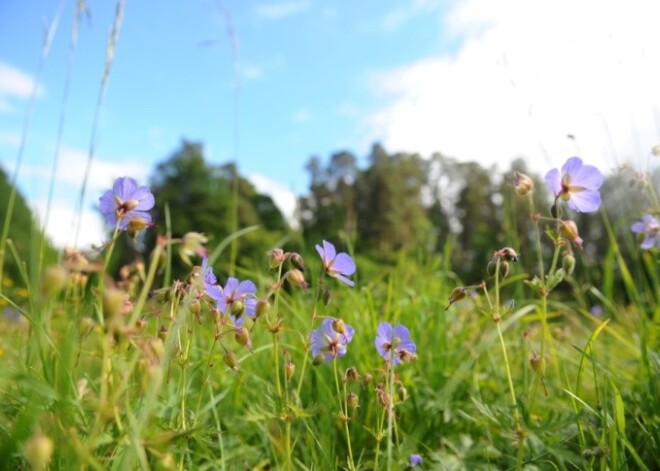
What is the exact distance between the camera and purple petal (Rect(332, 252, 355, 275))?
1302mm

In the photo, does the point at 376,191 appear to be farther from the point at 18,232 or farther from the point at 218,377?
the point at 218,377

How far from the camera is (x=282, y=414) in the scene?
113cm

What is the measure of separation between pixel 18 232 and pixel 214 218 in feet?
34.9

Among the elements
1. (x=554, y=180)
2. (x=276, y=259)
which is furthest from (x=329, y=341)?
(x=554, y=180)

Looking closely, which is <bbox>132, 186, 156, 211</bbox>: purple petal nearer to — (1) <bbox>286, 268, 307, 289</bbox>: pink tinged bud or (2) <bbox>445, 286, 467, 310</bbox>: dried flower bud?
(1) <bbox>286, 268, 307, 289</bbox>: pink tinged bud

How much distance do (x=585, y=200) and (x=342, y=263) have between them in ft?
1.89

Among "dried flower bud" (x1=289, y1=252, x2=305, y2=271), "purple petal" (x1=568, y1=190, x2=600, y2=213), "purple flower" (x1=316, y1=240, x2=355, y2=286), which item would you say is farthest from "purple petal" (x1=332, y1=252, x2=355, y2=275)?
"purple petal" (x1=568, y1=190, x2=600, y2=213)

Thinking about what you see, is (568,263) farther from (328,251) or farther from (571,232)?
(328,251)

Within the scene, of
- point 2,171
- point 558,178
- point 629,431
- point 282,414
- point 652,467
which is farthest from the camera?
point 2,171

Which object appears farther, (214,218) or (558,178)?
(214,218)

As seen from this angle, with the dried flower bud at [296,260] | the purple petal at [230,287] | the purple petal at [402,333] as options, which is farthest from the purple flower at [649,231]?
the purple petal at [230,287]

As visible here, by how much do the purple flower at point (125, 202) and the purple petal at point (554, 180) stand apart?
854 mm

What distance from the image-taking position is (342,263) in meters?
1.32

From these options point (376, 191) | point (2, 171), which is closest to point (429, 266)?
point (2, 171)
